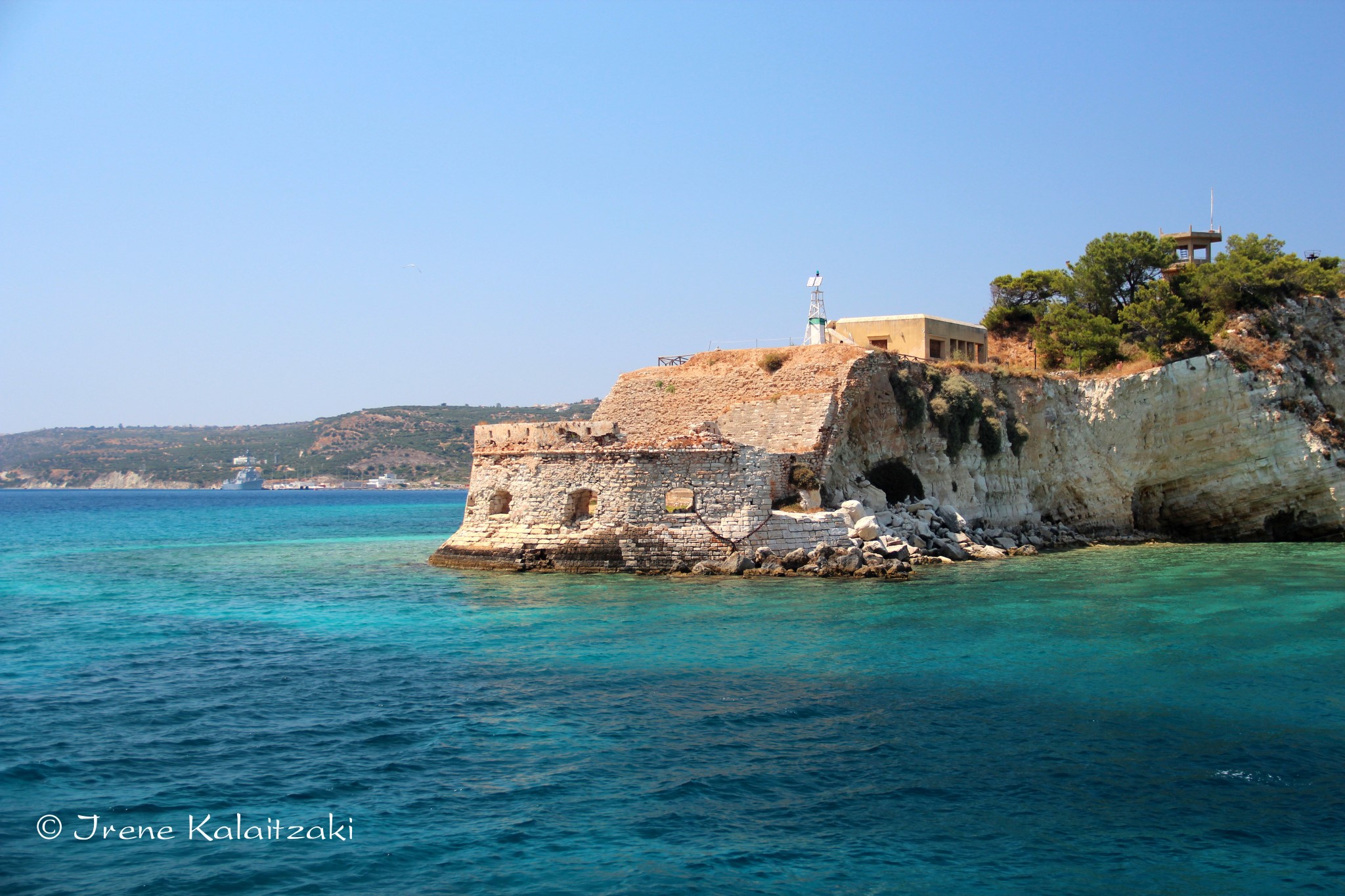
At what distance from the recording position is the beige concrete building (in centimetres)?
2973

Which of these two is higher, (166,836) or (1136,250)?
(1136,250)

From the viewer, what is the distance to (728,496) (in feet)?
70.0

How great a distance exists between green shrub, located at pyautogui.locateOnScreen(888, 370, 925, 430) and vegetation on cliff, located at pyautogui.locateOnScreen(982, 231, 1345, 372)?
8.39 metres

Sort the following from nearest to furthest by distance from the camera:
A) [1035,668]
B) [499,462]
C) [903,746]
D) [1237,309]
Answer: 1. [903,746]
2. [1035,668]
3. [499,462]
4. [1237,309]

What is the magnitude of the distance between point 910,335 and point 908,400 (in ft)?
13.9

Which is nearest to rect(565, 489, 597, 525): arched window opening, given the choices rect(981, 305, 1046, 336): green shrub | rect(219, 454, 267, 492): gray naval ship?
rect(981, 305, 1046, 336): green shrub

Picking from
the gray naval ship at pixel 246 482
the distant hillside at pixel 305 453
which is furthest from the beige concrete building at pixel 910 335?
the gray naval ship at pixel 246 482

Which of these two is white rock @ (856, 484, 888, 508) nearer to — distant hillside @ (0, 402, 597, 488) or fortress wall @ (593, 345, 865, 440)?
fortress wall @ (593, 345, 865, 440)

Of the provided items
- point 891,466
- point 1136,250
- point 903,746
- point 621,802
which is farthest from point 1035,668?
point 1136,250

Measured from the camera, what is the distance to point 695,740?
9.52m

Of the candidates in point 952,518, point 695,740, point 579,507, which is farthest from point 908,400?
point 695,740

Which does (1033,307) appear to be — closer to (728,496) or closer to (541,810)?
(728,496)

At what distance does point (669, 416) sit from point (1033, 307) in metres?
16.4

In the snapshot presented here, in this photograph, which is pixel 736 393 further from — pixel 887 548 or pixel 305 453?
pixel 305 453
